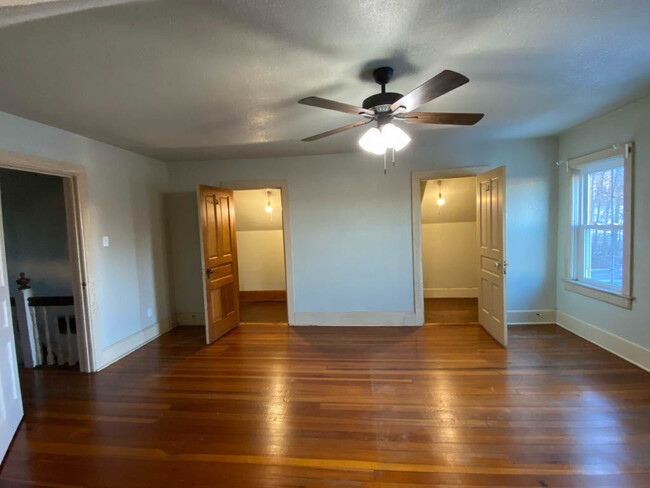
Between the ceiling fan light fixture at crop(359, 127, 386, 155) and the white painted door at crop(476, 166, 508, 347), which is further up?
the ceiling fan light fixture at crop(359, 127, 386, 155)

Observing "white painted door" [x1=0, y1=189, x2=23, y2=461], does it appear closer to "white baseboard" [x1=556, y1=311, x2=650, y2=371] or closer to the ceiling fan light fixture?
the ceiling fan light fixture

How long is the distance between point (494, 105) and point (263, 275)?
15.4ft

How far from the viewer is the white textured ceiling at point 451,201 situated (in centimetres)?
501

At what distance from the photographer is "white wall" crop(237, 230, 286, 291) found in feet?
20.0

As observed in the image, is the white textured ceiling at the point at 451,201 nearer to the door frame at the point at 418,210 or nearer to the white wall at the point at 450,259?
the white wall at the point at 450,259

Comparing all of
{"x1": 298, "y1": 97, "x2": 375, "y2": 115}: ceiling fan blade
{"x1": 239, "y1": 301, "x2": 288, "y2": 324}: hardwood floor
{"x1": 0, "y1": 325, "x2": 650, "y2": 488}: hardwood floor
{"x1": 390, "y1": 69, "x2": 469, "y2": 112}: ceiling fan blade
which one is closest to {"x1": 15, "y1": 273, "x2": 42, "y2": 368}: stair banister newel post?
{"x1": 0, "y1": 325, "x2": 650, "y2": 488}: hardwood floor

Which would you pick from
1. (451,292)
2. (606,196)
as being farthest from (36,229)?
(606,196)

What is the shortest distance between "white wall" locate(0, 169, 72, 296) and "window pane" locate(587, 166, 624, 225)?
583 cm

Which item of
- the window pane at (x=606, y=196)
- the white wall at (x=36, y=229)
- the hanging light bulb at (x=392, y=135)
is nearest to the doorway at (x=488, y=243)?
the window pane at (x=606, y=196)

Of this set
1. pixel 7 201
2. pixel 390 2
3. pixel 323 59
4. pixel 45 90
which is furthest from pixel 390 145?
pixel 7 201

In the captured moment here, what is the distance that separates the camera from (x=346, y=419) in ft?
7.40

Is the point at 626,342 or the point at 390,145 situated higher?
the point at 390,145

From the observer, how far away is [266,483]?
173 centimetres

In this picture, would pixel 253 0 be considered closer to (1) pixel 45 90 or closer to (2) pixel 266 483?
(1) pixel 45 90
